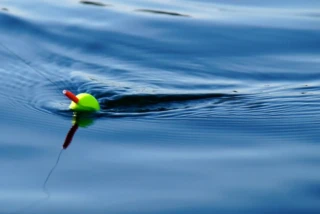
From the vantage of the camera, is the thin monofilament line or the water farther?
the thin monofilament line

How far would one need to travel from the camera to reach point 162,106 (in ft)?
14.6

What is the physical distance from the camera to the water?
3.17 m

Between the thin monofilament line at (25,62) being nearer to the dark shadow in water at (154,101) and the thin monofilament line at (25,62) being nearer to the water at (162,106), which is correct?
the water at (162,106)

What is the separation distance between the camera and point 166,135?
3910mm

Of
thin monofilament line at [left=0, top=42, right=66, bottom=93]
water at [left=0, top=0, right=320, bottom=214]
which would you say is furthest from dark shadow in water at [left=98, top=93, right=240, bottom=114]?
thin monofilament line at [left=0, top=42, right=66, bottom=93]

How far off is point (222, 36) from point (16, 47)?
64.9 inches

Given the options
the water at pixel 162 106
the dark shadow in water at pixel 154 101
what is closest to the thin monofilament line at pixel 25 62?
the water at pixel 162 106

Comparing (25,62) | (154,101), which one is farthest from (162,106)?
(25,62)

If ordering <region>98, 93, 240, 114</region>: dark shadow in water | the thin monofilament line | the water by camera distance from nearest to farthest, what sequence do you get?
the water, <region>98, 93, 240, 114</region>: dark shadow in water, the thin monofilament line

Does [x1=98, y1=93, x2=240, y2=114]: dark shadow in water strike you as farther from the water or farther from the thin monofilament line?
the thin monofilament line

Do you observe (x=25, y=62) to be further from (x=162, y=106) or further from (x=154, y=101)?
(x=162, y=106)

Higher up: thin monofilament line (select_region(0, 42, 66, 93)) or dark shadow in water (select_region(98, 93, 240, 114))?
thin monofilament line (select_region(0, 42, 66, 93))

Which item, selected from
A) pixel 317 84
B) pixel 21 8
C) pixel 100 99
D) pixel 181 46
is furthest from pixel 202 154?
pixel 21 8

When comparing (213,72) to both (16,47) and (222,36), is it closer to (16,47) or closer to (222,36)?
(222,36)
